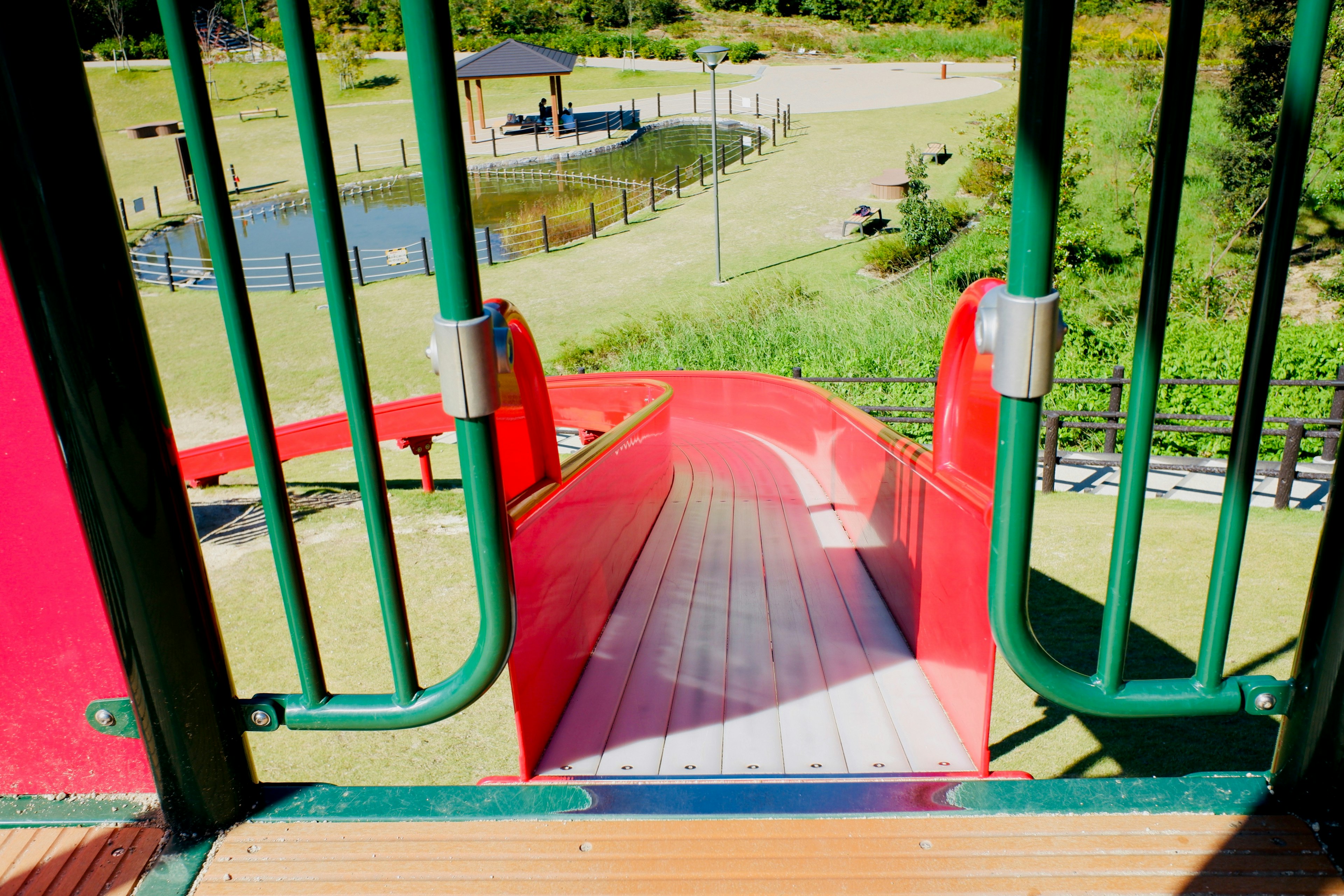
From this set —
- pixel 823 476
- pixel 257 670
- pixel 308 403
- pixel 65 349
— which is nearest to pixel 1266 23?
pixel 823 476

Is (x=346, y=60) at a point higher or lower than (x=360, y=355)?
higher

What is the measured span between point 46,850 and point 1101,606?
5694 millimetres

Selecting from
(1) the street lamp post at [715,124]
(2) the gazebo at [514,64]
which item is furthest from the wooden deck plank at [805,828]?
(2) the gazebo at [514,64]

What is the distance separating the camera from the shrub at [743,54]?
49.0 meters

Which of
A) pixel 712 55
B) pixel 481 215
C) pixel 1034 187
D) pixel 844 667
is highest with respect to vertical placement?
pixel 712 55

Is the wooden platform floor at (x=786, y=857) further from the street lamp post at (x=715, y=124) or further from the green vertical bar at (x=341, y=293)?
the street lamp post at (x=715, y=124)

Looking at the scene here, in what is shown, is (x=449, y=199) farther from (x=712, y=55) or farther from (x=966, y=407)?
(x=712, y=55)

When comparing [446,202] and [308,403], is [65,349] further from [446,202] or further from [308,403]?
[308,403]

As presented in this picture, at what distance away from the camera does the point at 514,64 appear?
29688 millimetres

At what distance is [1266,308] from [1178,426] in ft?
25.0

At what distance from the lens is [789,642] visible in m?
3.90

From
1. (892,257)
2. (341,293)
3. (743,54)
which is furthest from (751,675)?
(743,54)

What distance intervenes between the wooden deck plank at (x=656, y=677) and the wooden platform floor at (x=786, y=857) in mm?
1563

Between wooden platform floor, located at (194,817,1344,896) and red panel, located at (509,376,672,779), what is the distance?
94 cm
